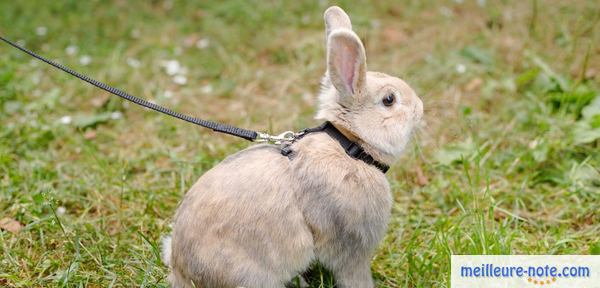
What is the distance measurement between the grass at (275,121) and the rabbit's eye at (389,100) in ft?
1.84

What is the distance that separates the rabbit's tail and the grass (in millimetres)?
49

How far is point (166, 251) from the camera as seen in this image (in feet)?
9.92

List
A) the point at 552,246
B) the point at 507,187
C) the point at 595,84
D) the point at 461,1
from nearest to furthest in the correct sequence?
1. the point at 552,246
2. the point at 507,187
3. the point at 595,84
4. the point at 461,1

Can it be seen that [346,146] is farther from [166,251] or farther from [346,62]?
[166,251]

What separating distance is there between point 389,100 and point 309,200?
23.6 inches

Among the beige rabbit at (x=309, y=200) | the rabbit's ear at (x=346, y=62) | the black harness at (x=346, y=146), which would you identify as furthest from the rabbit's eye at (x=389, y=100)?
the black harness at (x=346, y=146)

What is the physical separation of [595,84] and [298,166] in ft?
10.0

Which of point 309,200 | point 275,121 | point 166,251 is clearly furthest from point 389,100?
point 275,121

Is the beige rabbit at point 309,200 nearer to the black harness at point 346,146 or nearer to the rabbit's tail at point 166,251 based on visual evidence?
the black harness at point 346,146

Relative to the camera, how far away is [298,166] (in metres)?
2.64

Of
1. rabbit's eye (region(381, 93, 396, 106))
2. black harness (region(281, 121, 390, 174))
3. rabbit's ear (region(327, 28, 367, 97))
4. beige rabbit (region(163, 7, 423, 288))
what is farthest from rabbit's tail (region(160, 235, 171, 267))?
rabbit's eye (region(381, 93, 396, 106))

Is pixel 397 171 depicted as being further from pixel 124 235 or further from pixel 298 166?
pixel 124 235

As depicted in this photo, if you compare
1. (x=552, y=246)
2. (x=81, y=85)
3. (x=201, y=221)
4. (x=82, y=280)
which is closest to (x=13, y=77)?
(x=81, y=85)

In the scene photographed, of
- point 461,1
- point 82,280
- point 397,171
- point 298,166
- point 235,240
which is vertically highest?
point 461,1
